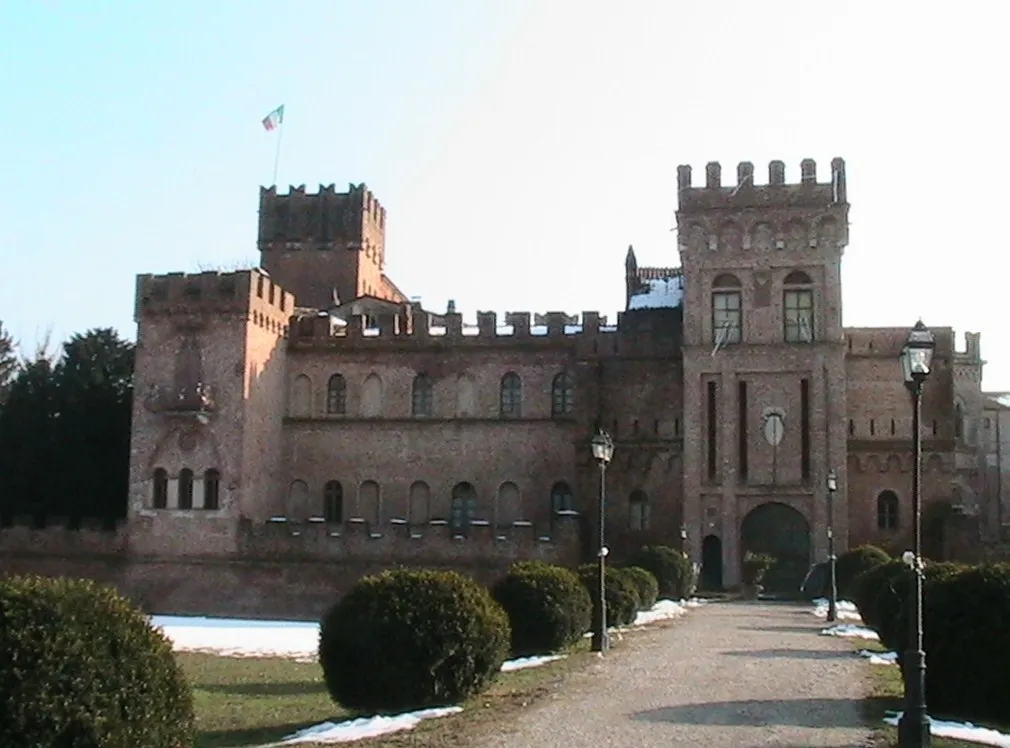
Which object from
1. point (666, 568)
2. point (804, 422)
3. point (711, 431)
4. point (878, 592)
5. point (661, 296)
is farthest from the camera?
point (661, 296)

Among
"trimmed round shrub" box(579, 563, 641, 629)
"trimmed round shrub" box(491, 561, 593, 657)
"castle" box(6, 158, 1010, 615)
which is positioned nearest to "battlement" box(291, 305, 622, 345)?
"castle" box(6, 158, 1010, 615)

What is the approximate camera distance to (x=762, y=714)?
48.9 feet

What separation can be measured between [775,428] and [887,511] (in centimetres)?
529

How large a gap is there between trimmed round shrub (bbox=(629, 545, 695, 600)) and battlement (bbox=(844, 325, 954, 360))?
12716 mm

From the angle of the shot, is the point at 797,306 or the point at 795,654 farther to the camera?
the point at 797,306

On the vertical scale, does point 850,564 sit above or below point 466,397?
below

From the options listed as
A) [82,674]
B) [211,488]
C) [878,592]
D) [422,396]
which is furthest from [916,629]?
[422,396]

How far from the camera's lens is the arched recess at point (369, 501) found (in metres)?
47.0

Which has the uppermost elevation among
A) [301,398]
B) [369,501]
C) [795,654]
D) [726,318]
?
[726,318]

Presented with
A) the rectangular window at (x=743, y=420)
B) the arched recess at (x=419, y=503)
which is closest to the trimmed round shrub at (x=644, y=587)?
the rectangular window at (x=743, y=420)

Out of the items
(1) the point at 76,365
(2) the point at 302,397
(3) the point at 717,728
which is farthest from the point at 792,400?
(3) the point at 717,728

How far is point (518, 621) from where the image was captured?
21.9 metres

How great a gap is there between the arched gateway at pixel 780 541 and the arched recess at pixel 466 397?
10811 mm

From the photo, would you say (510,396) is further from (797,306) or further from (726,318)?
(797,306)
